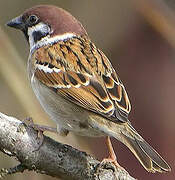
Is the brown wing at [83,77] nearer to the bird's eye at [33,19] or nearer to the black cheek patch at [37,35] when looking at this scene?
the black cheek patch at [37,35]

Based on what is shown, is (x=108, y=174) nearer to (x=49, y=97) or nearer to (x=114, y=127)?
(x=114, y=127)

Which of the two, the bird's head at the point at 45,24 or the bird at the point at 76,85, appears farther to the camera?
the bird's head at the point at 45,24

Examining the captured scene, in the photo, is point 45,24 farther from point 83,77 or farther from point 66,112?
point 66,112

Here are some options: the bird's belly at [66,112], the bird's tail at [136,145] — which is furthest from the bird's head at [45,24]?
the bird's tail at [136,145]

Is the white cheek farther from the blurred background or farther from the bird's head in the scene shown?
the blurred background

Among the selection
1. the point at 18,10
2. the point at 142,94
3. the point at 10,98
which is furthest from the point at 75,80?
the point at 142,94

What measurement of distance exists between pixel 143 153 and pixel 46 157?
62cm

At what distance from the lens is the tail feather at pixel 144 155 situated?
12.2 ft

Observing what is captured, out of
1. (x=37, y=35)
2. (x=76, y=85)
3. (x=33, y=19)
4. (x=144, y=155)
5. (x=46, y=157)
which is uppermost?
(x=33, y=19)

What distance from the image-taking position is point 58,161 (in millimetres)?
3518

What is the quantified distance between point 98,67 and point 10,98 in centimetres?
178

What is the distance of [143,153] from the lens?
3727 mm

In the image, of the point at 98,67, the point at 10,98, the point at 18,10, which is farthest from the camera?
the point at 18,10

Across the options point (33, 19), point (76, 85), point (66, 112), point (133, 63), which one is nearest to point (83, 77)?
point (76, 85)
